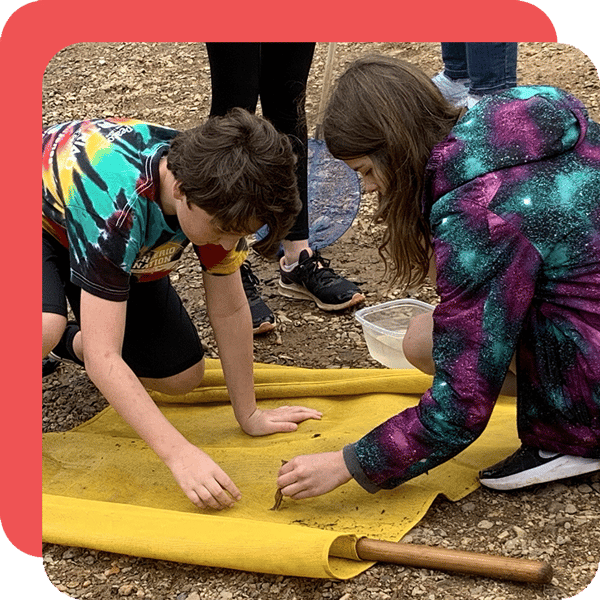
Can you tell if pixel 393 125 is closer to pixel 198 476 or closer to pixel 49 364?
pixel 198 476

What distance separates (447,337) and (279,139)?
18.7 inches

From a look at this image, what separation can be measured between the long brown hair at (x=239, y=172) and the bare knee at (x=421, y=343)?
44 centimetres

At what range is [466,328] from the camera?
1.57 metres

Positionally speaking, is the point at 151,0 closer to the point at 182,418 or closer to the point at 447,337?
the point at 447,337

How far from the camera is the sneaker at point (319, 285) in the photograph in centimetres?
282

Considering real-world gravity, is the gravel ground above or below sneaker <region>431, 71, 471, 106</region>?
below

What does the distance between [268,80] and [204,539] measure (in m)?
1.34

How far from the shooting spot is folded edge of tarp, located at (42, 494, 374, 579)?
1604mm

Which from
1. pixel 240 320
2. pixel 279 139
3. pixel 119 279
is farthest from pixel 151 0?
pixel 240 320

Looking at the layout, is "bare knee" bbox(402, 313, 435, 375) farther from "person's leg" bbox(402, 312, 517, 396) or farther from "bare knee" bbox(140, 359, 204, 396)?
"bare knee" bbox(140, 359, 204, 396)

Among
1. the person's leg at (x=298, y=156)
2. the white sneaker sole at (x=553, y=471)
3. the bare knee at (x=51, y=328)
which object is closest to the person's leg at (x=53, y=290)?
the bare knee at (x=51, y=328)

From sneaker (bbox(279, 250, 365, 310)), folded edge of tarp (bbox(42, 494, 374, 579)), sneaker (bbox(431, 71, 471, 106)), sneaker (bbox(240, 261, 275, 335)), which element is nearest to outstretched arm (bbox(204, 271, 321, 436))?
folded edge of tarp (bbox(42, 494, 374, 579))

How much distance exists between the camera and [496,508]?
183 centimetres

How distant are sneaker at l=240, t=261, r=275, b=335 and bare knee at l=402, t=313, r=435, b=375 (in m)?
0.76
